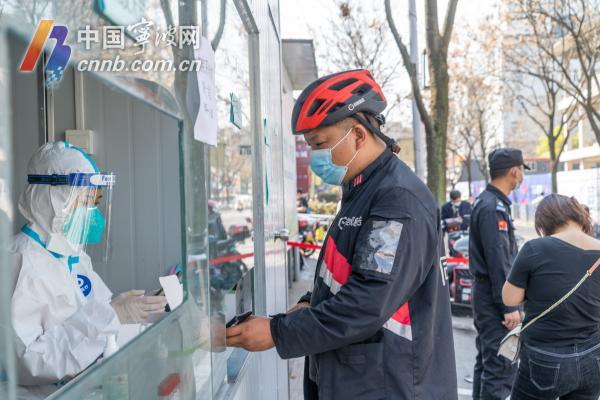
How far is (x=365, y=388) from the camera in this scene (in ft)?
5.21

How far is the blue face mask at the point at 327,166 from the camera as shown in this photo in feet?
6.14

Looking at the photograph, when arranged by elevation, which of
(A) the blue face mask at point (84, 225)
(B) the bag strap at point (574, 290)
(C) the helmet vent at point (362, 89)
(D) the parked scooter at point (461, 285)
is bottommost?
(D) the parked scooter at point (461, 285)

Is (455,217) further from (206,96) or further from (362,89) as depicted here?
(206,96)

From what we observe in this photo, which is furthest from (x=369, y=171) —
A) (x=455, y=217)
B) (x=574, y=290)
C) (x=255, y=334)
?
(x=455, y=217)

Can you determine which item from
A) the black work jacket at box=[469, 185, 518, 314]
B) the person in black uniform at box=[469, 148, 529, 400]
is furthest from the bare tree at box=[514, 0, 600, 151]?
the black work jacket at box=[469, 185, 518, 314]

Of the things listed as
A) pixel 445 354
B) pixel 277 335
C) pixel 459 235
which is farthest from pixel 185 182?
pixel 459 235

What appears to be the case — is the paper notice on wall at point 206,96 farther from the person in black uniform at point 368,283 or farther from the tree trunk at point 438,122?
the tree trunk at point 438,122

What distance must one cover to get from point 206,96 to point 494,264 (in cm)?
270

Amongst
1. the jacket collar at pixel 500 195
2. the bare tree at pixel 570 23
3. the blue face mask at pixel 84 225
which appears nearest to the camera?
the blue face mask at pixel 84 225

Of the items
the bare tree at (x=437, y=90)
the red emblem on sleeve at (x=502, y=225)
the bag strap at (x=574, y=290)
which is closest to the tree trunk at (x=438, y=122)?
the bare tree at (x=437, y=90)

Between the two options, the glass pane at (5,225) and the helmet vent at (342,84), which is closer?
the glass pane at (5,225)

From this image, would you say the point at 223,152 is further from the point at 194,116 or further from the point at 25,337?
the point at 25,337

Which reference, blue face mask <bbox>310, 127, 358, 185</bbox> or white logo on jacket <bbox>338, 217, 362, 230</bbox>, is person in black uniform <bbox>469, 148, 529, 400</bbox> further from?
white logo on jacket <bbox>338, 217, 362, 230</bbox>

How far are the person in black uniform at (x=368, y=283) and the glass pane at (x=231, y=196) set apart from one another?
27cm
